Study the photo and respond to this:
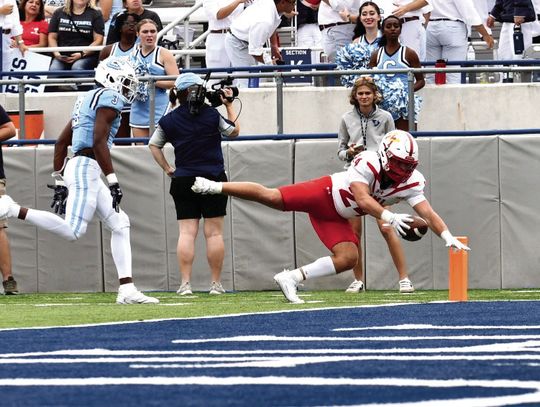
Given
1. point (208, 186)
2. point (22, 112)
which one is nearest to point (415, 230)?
point (208, 186)

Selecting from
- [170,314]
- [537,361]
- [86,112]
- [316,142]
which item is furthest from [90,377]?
[316,142]

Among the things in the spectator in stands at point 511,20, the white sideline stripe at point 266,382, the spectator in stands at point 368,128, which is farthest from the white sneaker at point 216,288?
the white sideline stripe at point 266,382

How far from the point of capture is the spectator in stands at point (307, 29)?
1748 cm

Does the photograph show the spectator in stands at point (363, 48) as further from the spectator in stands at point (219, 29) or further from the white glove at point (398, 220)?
the white glove at point (398, 220)

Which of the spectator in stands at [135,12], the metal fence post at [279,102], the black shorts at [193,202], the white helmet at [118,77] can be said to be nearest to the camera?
the white helmet at [118,77]

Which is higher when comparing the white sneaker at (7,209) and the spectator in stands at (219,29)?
the spectator in stands at (219,29)

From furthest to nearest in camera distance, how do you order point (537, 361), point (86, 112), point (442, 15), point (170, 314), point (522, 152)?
point (442, 15), point (522, 152), point (86, 112), point (170, 314), point (537, 361)

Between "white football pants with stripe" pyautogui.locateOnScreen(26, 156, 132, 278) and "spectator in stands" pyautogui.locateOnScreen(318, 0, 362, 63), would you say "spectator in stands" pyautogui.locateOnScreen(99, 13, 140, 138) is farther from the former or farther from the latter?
"white football pants with stripe" pyautogui.locateOnScreen(26, 156, 132, 278)

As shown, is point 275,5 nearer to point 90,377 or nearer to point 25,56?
point 25,56

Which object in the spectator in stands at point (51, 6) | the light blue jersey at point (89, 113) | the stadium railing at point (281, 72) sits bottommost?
the light blue jersey at point (89, 113)

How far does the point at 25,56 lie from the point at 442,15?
183 inches

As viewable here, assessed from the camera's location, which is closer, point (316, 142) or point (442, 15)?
point (316, 142)

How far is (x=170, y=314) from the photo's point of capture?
10250mm

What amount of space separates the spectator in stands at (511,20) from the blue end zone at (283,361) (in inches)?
290
